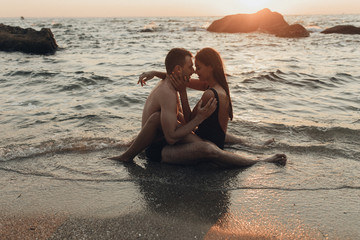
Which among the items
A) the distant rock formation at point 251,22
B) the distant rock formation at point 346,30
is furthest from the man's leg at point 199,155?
the distant rock formation at point 251,22

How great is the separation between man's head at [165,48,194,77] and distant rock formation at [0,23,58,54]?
16.0 m

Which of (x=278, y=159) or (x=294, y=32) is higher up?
(x=294, y=32)

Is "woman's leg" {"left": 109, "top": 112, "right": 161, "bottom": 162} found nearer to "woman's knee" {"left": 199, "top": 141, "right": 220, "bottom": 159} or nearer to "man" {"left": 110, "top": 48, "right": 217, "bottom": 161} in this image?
"man" {"left": 110, "top": 48, "right": 217, "bottom": 161}

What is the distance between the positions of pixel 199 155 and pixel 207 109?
67cm

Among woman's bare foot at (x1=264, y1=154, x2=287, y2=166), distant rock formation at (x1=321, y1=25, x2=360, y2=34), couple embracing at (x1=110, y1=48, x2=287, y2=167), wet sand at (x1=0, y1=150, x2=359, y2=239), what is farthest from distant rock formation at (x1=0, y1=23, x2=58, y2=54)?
distant rock formation at (x1=321, y1=25, x2=360, y2=34)

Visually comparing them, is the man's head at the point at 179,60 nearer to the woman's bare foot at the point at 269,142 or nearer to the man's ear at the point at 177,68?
the man's ear at the point at 177,68

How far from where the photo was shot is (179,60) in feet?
14.0

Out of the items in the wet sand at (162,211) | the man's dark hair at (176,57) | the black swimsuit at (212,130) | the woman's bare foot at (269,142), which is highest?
the man's dark hair at (176,57)

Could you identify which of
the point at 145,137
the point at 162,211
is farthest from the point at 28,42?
the point at 162,211

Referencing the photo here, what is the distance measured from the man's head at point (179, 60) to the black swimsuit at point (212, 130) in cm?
76

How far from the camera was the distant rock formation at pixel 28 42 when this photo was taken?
1805 cm

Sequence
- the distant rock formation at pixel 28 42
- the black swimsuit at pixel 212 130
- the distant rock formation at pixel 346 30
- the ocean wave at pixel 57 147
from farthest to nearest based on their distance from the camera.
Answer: the distant rock formation at pixel 346 30
the distant rock formation at pixel 28 42
the ocean wave at pixel 57 147
the black swimsuit at pixel 212 130

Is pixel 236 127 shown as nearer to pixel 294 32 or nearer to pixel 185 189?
pixel 185 189

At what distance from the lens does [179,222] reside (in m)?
3.08
